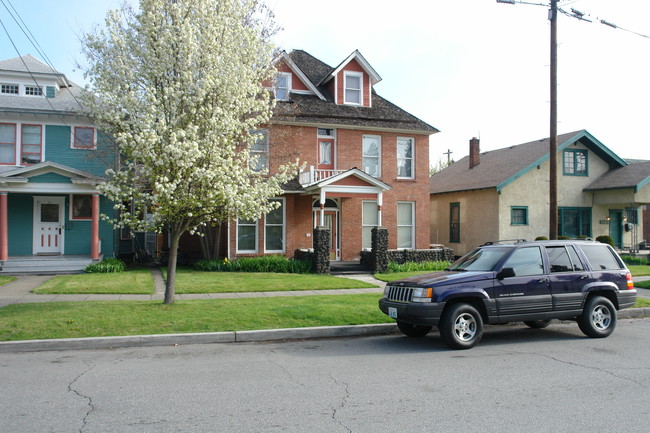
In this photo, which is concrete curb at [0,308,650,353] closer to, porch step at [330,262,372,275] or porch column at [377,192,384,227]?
porch step at [330,262,372,275]

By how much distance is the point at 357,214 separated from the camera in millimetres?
23062

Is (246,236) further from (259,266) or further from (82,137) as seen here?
(82,137)

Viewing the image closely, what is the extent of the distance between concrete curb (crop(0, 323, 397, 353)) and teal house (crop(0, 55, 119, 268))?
1202 centimetres

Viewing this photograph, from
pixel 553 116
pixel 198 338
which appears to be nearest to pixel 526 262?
pixel 198 338

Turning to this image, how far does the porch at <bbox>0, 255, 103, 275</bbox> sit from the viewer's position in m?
18.5

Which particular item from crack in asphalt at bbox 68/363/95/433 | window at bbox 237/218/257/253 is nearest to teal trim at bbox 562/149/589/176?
window at bbox 237/218/257/253

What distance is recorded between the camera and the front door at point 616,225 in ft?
89.5

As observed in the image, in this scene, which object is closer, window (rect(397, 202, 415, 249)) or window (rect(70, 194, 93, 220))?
window (rect(70, 194, 93, 220))

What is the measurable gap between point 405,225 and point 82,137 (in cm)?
1433

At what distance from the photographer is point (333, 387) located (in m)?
6.31

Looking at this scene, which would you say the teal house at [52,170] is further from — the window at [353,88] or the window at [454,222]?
the window at [454,222]

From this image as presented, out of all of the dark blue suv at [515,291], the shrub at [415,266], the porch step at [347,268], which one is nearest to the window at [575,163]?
the shrub at [415,266]

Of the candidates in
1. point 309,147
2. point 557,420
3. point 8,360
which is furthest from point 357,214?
point 557,420

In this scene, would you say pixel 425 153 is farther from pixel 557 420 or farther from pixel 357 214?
pixel 557 420
